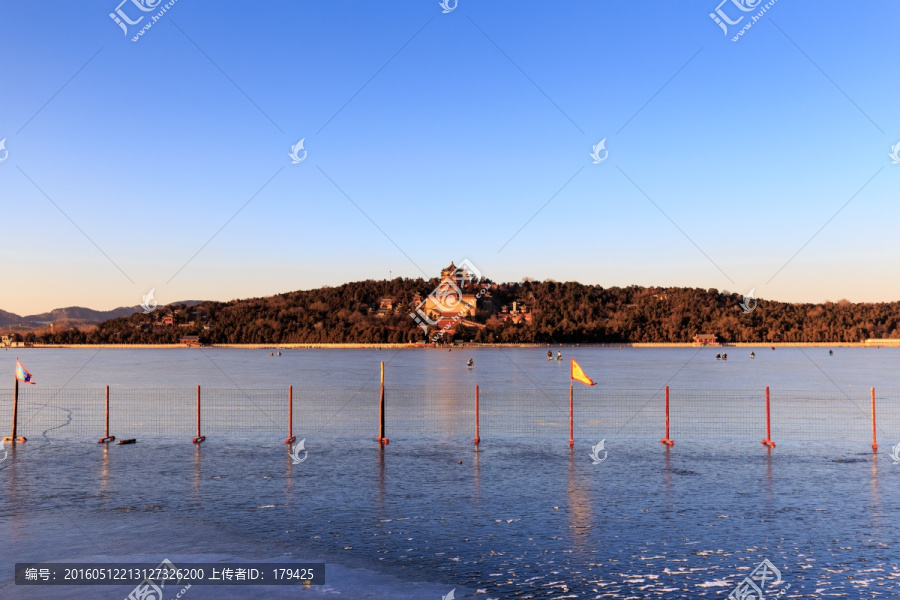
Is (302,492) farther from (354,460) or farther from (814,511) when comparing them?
(814,511)

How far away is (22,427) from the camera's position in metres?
25.1

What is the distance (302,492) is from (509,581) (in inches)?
239

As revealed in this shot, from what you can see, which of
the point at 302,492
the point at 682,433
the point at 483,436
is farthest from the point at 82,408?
the point at 682,433

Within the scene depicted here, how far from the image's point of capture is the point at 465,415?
2975cm
